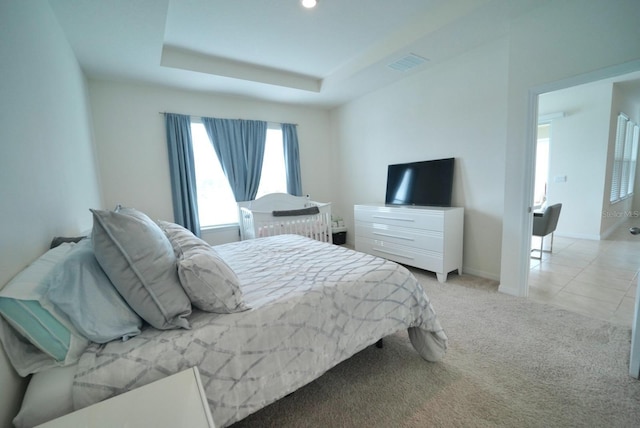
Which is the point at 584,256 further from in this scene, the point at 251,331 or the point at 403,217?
the point at 251,331

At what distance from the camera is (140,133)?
3340mm

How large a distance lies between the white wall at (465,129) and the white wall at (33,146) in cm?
355

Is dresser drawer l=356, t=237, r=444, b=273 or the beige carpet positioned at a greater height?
dresser drawer l=356, t=237, r=444, b=273

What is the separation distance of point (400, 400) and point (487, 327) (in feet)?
3.52

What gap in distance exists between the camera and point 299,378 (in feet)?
3.83

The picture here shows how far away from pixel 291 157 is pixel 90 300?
3.78 m

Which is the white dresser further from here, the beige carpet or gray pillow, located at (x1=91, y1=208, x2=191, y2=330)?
gray pillow, located at (x1=91, y1=208, x2=191, y2=330)

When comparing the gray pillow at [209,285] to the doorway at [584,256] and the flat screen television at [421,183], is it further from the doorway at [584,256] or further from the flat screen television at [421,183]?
the flat screen television at [421,183]

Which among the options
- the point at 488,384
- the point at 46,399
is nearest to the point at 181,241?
the point at 46,399

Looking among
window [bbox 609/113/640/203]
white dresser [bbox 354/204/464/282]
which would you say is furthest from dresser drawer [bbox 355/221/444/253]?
window [bbox 609/113/640/203]

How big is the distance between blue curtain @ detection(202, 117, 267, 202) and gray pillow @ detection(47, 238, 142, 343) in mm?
3059

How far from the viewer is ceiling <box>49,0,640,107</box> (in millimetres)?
2055

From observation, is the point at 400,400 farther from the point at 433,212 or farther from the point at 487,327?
the point at 433,212

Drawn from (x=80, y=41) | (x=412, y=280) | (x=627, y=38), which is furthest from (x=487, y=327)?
(x=80, y=41)
